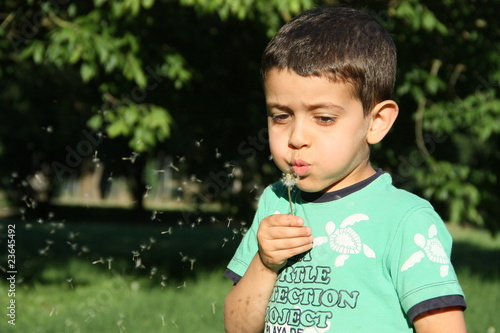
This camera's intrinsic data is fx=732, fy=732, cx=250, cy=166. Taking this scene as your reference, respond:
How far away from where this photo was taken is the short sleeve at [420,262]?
193 centimetres

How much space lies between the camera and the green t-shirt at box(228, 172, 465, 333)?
1.95m

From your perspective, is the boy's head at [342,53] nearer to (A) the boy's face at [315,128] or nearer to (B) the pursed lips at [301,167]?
(A) the boy's face at [315,128]

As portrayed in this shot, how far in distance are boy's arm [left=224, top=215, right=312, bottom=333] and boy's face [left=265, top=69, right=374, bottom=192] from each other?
14 cm

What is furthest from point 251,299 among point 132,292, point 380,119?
point 132,292

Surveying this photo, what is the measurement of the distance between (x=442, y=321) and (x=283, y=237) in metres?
0.48

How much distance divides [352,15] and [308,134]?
44cm

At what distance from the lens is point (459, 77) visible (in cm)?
773

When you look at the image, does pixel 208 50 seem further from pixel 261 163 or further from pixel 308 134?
pixel 308 134

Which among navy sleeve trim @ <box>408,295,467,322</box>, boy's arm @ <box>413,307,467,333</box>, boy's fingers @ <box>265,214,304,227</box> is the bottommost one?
boy's arm @ <box>413,307,467,333</box>

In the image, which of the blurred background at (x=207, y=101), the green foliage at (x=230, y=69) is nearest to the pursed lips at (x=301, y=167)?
the blurred background at (x=207, y=101)

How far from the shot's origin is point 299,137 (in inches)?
81.1

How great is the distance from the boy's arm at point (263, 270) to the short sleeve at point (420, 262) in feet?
0.86

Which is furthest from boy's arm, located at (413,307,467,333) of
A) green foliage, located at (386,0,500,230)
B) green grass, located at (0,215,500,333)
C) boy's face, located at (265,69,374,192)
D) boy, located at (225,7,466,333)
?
green foliage, located at (386,0,500,230)

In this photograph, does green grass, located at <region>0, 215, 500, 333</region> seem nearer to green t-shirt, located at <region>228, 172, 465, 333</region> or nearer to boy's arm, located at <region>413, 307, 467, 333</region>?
green t-shirt, located at <region>228, 172, 465, 333</region>
